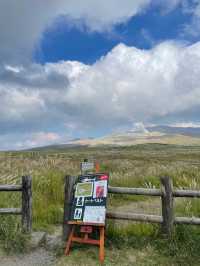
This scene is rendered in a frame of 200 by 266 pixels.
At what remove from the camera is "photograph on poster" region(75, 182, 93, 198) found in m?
6.28

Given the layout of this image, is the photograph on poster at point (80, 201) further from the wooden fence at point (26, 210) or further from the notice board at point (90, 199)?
the wooden fence at point (26, 210)

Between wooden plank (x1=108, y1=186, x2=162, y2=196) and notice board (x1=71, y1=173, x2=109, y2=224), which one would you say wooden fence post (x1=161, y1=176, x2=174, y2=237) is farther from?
notice board (x1=71, y1=173, x2=109, y2=224)

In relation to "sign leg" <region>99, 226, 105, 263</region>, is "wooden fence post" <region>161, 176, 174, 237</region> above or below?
above

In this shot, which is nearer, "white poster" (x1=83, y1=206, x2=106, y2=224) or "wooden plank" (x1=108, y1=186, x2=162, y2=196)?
"white poster" (x1=83, y1=206, x2=106, y2=224)

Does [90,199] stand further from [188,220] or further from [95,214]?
[188,220]

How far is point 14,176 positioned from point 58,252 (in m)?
5.30

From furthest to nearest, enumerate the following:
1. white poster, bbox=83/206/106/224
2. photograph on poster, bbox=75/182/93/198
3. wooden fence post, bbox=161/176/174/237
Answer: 1. photograph on poster, bbox=75/182/93/198
2. wooden fence post, bbox=161/176/174/237
3. white poster, bbox=83/206/106/224

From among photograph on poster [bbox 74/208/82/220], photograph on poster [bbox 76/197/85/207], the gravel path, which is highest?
photograph on poster [bbox 76/197/85/207]

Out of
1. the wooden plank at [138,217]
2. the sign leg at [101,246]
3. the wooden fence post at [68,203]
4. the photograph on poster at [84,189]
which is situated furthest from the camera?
the wooden fence post at [68,203]

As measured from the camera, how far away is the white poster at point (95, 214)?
592cm

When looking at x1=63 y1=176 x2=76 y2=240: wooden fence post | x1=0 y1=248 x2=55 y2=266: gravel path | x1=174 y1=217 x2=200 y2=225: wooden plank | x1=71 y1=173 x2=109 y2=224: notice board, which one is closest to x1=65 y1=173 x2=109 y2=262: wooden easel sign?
x1=71 y1=173 x2=109 y2=224: notice board

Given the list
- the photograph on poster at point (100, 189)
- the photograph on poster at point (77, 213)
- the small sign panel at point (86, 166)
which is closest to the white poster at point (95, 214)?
the photograph on poster at point (77, 213)

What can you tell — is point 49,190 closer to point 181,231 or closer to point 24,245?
point 24,245

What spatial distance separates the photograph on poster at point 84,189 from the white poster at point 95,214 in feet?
0.97
